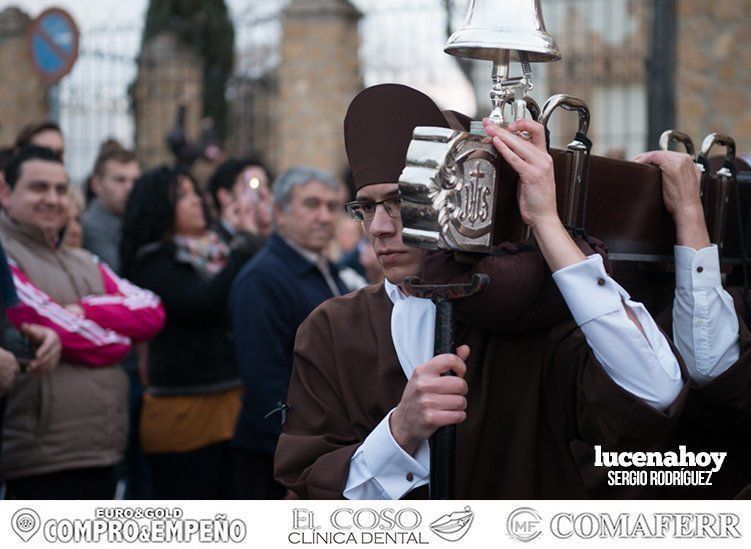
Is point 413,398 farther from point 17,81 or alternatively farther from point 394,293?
point 17,81

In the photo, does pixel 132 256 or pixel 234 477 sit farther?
pixel 132 256

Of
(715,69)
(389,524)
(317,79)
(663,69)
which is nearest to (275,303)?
(389,524)

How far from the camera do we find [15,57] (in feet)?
44.1

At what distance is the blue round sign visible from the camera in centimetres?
788

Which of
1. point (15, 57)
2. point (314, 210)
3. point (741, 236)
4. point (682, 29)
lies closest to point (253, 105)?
point (15, 57)

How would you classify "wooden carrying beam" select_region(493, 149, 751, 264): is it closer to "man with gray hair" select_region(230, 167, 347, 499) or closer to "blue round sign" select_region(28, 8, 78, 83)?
"man with gray hair" select_region(230, 167, 347, 499)

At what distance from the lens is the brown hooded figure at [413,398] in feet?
7.72

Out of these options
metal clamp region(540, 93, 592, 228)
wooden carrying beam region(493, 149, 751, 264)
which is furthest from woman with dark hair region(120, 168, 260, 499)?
metal clamp region(540, 93, 592, 228)

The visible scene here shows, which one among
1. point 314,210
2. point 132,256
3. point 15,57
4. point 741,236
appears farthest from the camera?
point 15,57

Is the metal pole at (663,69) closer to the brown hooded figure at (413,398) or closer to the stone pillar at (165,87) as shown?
the brown hooded figure at (413,398)

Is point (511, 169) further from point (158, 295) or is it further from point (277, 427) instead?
point (158, 295)

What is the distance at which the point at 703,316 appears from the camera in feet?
8.48

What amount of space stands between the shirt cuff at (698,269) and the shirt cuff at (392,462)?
27.9 inches

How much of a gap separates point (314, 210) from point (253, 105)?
946cm
